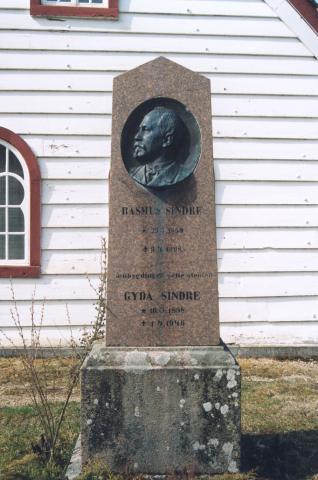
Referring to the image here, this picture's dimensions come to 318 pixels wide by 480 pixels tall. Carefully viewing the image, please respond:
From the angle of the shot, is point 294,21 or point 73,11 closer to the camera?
point 73,11

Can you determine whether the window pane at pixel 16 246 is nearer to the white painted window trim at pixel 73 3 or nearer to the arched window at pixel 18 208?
the arched window at pixel 18 208

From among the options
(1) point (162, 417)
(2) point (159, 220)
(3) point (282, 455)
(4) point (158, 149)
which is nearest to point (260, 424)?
(3) point (282, 455)

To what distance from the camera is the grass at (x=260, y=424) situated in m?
4.05

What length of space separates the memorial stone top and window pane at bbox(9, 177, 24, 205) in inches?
157

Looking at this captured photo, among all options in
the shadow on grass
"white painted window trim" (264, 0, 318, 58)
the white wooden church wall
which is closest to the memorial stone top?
the shadow on grass

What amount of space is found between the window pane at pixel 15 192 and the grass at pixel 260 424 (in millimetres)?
2067

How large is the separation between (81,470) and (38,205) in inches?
175

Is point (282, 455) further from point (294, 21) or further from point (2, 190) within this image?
point (294, 21)

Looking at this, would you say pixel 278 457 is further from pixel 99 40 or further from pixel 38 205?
pixel 99 40

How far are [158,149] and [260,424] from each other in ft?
8.56

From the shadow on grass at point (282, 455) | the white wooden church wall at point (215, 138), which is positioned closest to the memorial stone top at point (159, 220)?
the shadow on grass at point (282, 455)

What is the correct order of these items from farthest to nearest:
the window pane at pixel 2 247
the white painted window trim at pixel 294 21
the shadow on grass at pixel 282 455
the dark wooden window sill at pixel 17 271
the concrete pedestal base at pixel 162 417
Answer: the white painted window trim at pixel 294 21 → the window pane at pixel 2 247 → the dark wooden window sill at pixel 17 271 → the shadow on grass at pixel 282 455 → the concrete pedestal base at pixel 162 417

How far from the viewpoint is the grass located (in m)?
4.05

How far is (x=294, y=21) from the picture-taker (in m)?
7.91
